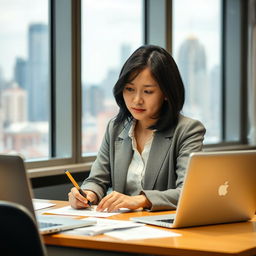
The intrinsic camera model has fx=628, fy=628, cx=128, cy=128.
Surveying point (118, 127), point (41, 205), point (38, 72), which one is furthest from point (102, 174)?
point (38, 72)

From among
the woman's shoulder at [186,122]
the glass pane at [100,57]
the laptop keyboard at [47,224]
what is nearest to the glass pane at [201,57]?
the glass pane at [100,57]

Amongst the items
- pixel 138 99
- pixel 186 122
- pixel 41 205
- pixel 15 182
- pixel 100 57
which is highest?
pixel 100 57

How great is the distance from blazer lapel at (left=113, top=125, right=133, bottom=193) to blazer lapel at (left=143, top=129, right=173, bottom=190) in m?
0.12

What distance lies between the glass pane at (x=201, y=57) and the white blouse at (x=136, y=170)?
281cm

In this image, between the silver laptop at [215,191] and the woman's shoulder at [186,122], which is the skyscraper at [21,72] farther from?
the silver laptop at [215,191]

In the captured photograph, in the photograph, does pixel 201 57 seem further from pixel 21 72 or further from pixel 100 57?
pixel 21 72

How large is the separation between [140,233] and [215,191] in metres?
0.34

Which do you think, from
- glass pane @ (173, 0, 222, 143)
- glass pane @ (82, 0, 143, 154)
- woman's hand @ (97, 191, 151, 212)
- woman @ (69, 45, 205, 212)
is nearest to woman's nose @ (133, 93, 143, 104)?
woman @ (69, 45, 205, 212)

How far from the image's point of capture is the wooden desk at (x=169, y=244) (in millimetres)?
1945

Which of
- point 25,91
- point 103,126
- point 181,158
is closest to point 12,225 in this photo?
point 181,158

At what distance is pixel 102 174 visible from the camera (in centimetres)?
303

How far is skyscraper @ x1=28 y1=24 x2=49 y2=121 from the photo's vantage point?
4.23m

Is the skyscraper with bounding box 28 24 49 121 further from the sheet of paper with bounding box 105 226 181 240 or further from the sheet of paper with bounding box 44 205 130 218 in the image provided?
the sheet of paper with bounding box 105 226 181 240

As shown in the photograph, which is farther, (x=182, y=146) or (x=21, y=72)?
(x=21, y=72)
